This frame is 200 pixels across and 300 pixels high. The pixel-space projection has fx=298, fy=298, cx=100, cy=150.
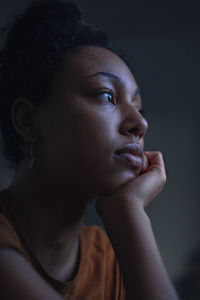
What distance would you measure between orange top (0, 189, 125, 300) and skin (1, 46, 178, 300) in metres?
0.03

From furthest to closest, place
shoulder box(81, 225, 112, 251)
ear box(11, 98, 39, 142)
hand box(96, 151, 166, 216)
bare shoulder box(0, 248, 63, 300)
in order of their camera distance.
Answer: shoulder box(81, 225, 112, 251) → ear box(11, 98, 39, 142) → hand box(96, 151, 166, 216) → bare shoulder box(0, 248, 63, 300)

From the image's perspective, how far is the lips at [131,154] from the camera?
674 mm

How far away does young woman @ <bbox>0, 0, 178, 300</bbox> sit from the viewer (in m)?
0.61

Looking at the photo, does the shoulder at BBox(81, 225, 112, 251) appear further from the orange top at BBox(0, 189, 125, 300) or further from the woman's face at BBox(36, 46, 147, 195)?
the woman's face at BBox(36, 46, 147, 195)

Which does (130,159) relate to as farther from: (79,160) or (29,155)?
(29,155)

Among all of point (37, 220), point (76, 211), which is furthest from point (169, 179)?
point (37, 220)

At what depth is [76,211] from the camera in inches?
30.4

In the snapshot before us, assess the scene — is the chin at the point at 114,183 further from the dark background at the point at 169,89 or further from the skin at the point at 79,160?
the dark background at the point at 169,89

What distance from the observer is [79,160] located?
0.68 metres

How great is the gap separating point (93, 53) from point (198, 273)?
32.7 inches

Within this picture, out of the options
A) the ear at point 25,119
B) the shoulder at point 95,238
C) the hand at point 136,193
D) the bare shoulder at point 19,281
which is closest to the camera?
the bare shoulder at point 19,281

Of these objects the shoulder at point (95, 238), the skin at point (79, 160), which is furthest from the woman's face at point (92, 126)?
the shoulder at point (95, 238)

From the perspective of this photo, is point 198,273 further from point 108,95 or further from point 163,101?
point 108,95

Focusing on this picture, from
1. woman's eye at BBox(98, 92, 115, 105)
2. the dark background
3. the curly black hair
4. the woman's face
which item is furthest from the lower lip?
the dark background
